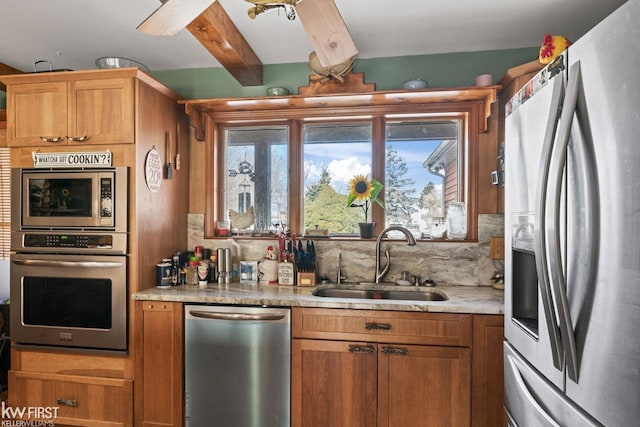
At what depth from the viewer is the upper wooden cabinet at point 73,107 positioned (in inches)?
84.2

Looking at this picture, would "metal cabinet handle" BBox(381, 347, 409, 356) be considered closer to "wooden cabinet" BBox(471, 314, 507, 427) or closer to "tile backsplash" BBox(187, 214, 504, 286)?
"wooden cabinet" BBox(471, 314, 507, 427)

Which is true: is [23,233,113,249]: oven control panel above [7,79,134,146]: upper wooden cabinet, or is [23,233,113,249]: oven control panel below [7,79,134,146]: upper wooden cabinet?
below

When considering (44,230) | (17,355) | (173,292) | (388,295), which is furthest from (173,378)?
(388,295)

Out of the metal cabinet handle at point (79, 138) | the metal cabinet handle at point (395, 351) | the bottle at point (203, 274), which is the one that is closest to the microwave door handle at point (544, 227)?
the metal cabinet handle at point (395, 351)

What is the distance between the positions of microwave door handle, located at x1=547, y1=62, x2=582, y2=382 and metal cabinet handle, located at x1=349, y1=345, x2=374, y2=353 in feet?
3.53

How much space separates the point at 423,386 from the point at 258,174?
5.98 feet

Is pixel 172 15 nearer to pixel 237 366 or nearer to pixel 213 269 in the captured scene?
pixel 213 269

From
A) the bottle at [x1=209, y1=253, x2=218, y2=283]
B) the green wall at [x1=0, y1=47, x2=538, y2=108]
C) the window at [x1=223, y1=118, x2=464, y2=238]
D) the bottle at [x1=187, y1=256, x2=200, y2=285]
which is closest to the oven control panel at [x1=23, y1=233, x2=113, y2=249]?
the bottle at [x1=187, y1=256, x2=200, y2=285]

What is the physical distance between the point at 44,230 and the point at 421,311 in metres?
2.26

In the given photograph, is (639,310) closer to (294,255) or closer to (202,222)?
(294,255)

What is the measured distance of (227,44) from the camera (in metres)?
2.06

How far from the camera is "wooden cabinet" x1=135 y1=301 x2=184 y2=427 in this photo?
2.10 m

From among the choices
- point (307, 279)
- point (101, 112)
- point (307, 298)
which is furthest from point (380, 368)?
point (101, 112)

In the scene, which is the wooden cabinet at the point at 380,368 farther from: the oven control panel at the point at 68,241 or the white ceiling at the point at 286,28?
the white ceiling at the point at 286,28
